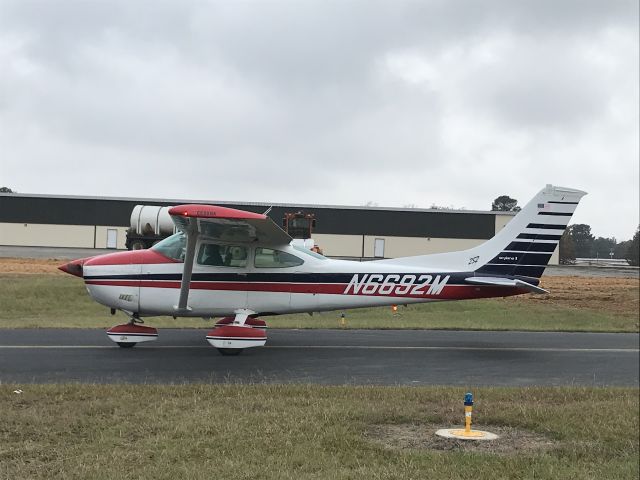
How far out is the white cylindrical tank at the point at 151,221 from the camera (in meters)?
27.2

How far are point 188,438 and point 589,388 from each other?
19.1 feet

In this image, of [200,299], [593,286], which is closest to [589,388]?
[200,299]

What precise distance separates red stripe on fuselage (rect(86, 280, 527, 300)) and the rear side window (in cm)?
36

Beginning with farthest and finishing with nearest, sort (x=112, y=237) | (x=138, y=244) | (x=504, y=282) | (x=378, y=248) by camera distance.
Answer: (x=112, y=237) < (x=138, y=244) < (x=378, y=248) < (x=504, y=282)

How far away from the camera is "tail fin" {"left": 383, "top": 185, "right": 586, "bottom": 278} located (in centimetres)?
1274

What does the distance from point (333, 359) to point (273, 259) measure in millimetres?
2307

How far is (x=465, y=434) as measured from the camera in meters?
6.04

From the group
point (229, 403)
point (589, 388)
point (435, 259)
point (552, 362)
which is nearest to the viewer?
point (229, 403)

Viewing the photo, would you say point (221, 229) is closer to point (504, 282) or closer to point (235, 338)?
point (235, 338)

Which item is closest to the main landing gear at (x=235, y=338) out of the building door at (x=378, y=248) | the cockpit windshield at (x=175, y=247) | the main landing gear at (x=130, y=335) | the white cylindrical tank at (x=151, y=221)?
the main landing gear at (x=130, y=335)

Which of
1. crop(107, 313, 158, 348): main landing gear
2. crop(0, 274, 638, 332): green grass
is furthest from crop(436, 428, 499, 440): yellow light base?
crop(0, 274, 638, 332): green grass

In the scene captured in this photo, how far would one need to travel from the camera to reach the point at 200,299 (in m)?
11.9

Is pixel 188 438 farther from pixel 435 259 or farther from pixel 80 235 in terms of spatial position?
pixel 80 235

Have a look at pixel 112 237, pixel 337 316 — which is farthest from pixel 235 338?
pixel 112 237
